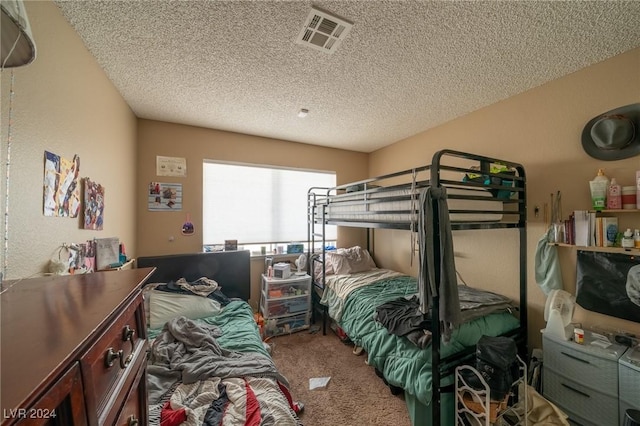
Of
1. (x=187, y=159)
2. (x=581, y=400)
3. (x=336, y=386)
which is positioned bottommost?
(x=336, y=386)

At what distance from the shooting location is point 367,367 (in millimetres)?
2322

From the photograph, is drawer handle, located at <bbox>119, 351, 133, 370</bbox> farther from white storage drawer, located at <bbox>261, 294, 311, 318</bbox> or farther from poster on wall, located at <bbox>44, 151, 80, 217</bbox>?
white storage drawer, located at <bbox>261, 294, 311, 318</bbox>

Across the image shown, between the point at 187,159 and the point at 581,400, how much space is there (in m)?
4.02

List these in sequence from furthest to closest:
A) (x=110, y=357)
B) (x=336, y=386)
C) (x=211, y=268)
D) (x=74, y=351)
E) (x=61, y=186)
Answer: (x=211, y=268), (x=336, y=386), (x=61, y=186), (x=110, y=357), (x=74, y=351)

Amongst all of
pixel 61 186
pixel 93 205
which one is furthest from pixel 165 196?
pixel 61 186

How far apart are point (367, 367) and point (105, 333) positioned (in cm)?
231

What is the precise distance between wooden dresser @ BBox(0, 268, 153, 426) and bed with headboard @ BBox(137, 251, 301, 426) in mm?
388

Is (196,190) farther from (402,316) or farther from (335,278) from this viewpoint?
(402,316)

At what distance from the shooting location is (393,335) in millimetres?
1895

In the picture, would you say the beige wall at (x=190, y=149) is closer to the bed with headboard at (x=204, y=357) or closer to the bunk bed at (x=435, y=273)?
the bunk bed at (x=435, y=273)

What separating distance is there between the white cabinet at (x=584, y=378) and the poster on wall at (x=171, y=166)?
12.4 ft

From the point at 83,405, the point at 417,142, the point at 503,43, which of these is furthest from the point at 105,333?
the point at 417,142

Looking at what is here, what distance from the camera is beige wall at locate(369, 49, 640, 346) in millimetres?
1696

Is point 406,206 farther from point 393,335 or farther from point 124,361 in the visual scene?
point 124,361
